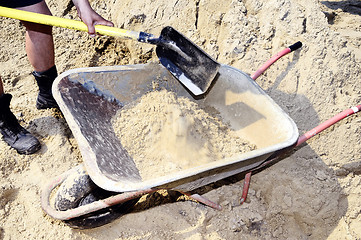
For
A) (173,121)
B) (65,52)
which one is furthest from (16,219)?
(65,52)

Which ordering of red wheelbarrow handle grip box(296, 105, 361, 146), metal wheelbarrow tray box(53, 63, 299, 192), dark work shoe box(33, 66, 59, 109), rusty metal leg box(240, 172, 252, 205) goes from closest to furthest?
metal wheelbarrow tray box(53, 63, 299, 192), red wheelbarrow handle grip box(296, 105, 361, 146), rusty metal leg box(240, 172, 252, 205), dark work shoe box(33, 66, 59, 109)

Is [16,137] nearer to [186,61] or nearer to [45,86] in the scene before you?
[45,86]

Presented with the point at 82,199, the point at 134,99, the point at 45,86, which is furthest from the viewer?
the point at 45,86

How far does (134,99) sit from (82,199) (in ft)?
2.33

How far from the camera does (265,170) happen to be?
2.16 meters

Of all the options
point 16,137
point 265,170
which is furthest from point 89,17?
point 265,170

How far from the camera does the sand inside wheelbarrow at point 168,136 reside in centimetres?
177

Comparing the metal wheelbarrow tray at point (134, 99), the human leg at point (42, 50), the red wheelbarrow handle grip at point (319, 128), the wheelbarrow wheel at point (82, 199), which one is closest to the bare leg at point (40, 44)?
the human leg at point (42, 50)

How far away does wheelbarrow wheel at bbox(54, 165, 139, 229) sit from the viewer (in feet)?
5.36

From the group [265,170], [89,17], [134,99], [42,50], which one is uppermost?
[89,17]

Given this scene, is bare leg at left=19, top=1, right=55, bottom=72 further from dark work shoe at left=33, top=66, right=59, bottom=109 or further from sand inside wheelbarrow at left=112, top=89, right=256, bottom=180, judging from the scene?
sand inside wheelbarrow at left=112, top=89, right=256, bottom=180

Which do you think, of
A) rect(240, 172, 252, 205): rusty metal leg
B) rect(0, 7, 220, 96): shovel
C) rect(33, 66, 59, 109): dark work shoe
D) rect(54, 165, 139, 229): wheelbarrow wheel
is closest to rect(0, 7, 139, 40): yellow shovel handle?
rect(0, 7, 220, 96): shovel

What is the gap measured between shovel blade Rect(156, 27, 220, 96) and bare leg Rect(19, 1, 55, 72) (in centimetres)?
90

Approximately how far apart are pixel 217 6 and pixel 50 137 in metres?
1.82
